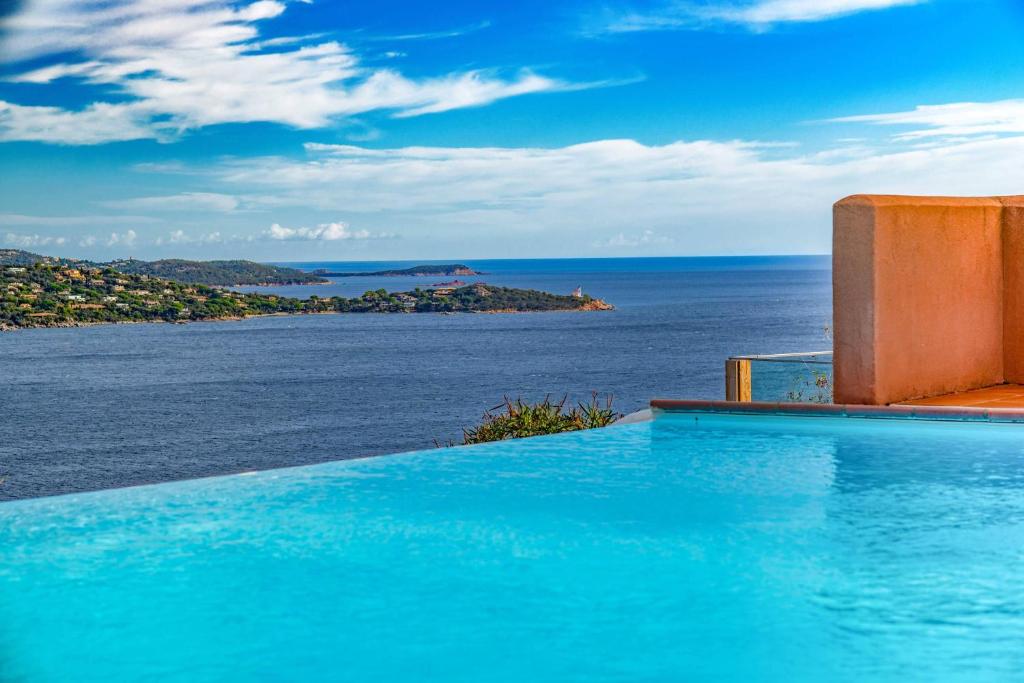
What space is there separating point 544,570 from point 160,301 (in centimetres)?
12888

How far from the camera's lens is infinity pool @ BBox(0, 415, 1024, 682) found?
5.18 meters

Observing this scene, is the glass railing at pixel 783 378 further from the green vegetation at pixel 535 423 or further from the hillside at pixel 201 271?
the hillside at pixel 201 271

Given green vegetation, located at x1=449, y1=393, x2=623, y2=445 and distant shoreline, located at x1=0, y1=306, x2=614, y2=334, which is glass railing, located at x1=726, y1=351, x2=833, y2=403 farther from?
distant shoreline, located at x1=0, y1=306, x2=614, y2=334

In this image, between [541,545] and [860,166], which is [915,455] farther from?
[860,166]

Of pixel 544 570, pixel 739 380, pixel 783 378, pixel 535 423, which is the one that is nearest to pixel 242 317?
pixel 535 423

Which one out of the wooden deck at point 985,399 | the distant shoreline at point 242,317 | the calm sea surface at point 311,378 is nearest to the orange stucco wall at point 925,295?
the wooden deck at point 985,399

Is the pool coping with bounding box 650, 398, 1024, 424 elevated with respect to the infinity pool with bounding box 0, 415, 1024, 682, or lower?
elevated

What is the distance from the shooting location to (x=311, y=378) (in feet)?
235

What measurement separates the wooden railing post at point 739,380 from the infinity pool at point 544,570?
5.39 feet

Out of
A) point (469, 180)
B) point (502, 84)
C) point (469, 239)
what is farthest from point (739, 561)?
point (502, 84)

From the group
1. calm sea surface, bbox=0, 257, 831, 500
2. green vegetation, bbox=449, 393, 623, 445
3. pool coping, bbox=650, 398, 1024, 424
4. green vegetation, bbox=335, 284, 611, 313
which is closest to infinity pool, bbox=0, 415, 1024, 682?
pool coping, bbox=650, 398, 1024, 424

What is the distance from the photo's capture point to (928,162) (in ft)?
219

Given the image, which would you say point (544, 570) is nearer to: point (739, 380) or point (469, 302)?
point (739, 380)

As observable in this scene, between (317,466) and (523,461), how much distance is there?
1.65m
